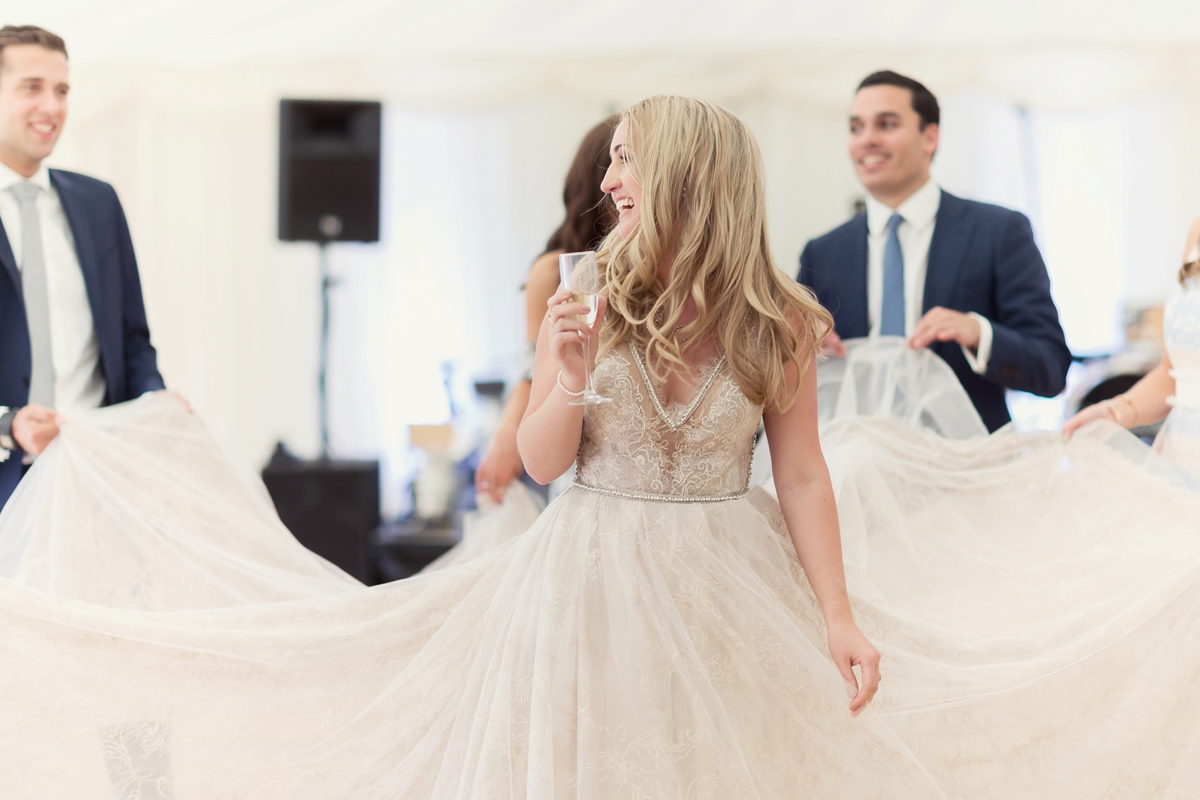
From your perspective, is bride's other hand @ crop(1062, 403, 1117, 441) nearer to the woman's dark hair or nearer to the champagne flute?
the woman's dark hair

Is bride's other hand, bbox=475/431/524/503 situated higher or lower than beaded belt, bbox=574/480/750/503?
lower

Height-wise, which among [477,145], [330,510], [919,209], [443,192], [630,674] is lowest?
[330,510]

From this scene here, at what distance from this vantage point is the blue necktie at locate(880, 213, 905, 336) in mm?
2770

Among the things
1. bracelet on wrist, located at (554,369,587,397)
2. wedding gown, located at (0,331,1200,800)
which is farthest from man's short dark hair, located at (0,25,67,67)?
bracelet on wrist, located at (554,369,587,397)

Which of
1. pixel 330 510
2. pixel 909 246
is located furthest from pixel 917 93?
pixel 330 510

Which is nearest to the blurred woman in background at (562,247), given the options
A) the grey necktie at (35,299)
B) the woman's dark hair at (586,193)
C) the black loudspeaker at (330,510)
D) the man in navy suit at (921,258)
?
the woman's dark hair at (586,193)

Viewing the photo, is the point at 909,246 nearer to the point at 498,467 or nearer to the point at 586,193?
the point at 586,193

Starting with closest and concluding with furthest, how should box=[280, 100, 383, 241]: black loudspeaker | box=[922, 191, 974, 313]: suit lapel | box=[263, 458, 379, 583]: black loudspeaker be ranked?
box=[922, 191, 974, 313]: suit lapel, box=[263, 458, 379, 583]: black loudspeaker, box=[280, 100, 383, 241]: black loudspeaker

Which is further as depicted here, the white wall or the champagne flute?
the white wall

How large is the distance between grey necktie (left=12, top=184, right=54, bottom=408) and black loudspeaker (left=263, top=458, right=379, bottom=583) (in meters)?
2.83

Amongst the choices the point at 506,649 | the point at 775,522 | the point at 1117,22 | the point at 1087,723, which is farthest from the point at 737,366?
the point at 1117,22

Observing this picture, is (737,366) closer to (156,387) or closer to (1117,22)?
(156,387)

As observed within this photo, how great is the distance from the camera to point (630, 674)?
142 cm

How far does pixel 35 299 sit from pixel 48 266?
8 centimetres
